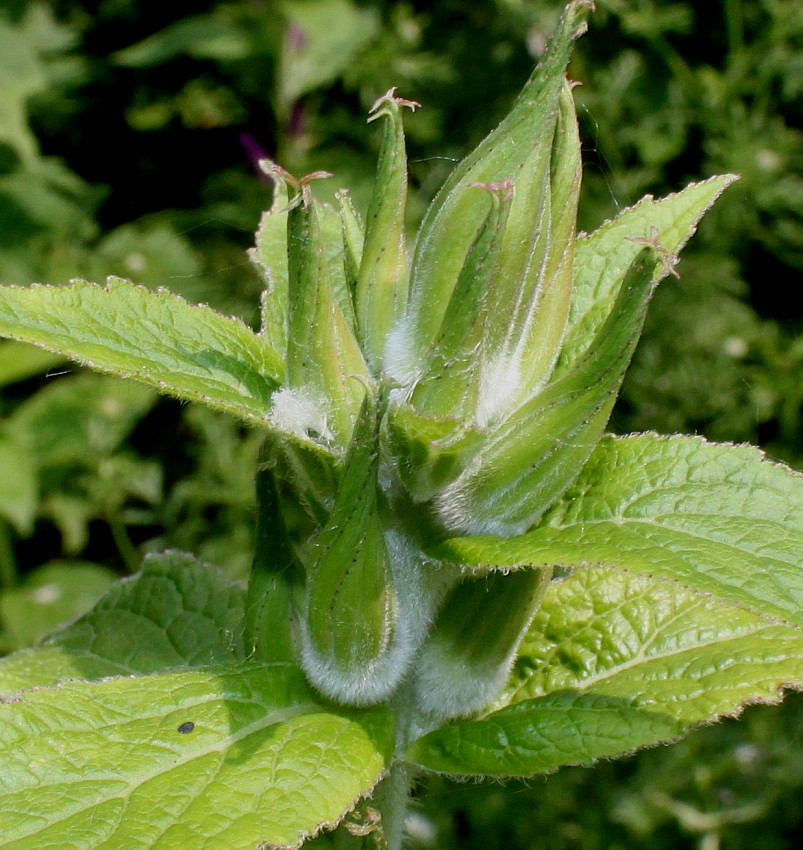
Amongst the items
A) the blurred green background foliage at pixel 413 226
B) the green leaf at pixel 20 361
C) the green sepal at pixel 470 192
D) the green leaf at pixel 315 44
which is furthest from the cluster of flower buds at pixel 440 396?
the green leaf at pixel 315 44

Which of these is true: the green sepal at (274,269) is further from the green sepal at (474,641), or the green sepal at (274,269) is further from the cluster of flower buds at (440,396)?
the green sepal at (474,641)

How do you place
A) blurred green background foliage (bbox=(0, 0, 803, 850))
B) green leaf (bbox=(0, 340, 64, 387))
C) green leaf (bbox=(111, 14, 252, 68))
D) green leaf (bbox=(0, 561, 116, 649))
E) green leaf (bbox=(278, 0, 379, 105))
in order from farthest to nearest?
green leaf (bbox=(111, 14, 252, 68)) < green leaf (bbox=(278, 0, 379, 105)) < green leaf (bbox=(0, 340, 64, 387)) < green leaf (bbox=(0, 561, 116, 649)) < blurred green background foliage (bbox=(0, 0, 803, 850))

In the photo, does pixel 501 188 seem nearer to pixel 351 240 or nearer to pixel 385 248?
pixel 385 248

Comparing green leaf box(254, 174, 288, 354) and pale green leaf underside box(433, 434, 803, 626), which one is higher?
green leaf box(254, 174, 288, 354)

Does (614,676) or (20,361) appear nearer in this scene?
(614,676)

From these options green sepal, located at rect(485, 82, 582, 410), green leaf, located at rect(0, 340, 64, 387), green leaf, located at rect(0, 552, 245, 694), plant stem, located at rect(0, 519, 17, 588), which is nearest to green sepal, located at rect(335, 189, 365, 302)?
green sepal, located at rect(485, 82, 582, 410)

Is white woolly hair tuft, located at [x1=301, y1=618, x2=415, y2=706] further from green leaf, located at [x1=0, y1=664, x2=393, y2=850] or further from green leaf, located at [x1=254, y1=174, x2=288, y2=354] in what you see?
green leaf, located at [x1=254, y1=174, x2=288, y2=354]

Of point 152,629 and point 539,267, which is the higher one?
point 539,267

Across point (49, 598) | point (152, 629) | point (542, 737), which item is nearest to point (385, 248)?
point (542, 737)
